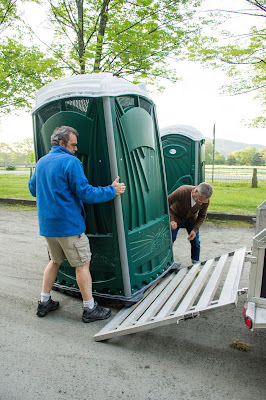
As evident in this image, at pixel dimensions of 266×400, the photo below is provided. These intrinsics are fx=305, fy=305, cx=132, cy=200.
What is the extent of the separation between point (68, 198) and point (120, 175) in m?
0.58

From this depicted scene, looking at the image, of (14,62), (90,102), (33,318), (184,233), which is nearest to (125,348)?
(33,318)

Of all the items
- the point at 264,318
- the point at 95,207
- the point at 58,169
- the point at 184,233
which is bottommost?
the point at 184,233

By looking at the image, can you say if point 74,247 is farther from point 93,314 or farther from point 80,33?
point 80,33

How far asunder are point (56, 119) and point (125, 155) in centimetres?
83

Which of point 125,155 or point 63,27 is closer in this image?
point 125,155

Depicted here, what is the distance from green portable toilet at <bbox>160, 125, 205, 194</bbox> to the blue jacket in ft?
13.8

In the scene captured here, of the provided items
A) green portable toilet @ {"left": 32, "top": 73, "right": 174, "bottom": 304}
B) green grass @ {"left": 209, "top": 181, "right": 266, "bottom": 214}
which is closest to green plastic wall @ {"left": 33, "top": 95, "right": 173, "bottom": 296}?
green portable toilet @ {"left": 32, "top": 73, "right": 174, "bottom": 304}

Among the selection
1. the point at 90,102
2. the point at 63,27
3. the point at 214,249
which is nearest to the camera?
the point at 90,102

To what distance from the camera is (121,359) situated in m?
2.58

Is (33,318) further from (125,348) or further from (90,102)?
(90,102)

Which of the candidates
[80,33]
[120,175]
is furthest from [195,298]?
[80,33]

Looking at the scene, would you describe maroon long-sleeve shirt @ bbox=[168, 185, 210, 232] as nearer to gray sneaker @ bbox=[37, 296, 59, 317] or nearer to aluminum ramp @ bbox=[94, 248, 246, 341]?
aluminum ramp @ bbox=[94, 248, 246, 341]

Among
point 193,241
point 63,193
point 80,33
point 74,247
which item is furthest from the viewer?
point 80,33

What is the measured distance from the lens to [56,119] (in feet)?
10.6
